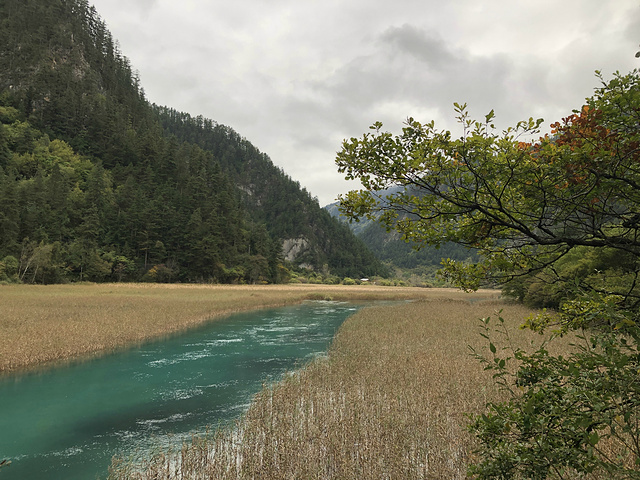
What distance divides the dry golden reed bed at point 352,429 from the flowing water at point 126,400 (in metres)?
1.24

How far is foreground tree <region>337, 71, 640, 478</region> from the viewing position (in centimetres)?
265

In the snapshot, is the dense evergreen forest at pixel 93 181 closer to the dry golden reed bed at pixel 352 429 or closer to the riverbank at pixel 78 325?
the riverbank at pixel 78 325

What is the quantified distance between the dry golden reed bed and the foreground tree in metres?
0.63

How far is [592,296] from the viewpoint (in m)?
2.90

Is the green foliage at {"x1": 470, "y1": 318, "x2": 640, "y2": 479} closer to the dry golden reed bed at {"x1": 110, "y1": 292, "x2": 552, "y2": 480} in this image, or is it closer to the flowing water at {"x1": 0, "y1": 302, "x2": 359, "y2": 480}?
the dry golden reed bed at {"x1": 110, "y1": 292, "x2": 552, "y2": 480}

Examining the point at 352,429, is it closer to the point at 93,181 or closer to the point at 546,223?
the point at 546,223

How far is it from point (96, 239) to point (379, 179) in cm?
7523

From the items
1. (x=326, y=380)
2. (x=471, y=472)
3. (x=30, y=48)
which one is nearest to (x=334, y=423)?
(x=326, y=380)

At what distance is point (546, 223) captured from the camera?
11.8 ft

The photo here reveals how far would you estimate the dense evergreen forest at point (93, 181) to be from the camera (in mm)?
58000

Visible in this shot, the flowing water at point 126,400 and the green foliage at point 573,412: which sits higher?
the green foliage at point 573,412

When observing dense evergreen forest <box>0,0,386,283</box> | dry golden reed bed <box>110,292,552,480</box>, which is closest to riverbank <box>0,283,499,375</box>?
dry golden reed bed <box>110,292,552,480</box>

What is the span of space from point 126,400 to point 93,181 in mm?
76108

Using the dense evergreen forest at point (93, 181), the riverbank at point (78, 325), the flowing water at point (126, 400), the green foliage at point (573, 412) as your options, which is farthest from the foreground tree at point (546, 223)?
the dense evergreen forest at point (93, 181)
